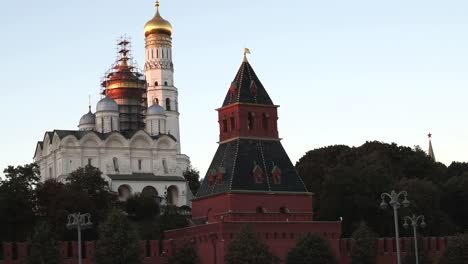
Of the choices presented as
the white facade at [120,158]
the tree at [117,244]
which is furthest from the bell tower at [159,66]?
the tree at [117,244]

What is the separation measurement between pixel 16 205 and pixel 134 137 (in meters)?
38.0

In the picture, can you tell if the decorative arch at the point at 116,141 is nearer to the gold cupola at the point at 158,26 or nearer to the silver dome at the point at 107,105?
the silver dome at the point at 107,105

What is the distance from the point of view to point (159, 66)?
126250 mm

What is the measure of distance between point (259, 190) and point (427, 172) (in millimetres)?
36676

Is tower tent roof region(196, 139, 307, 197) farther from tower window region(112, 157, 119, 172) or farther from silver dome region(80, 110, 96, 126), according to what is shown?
silver dome region(80, 110, 96, 126)

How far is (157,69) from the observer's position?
126188mm

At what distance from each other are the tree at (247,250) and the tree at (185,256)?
351 cm

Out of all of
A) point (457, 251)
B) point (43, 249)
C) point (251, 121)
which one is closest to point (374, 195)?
point (457, 251)

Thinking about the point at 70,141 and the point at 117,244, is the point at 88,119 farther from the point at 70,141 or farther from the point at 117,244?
the point at 117,244

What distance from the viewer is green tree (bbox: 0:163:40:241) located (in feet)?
246

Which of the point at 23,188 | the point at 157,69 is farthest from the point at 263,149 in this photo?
the point at 157,69

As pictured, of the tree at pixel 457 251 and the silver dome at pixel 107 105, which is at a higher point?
the silver dome at pixel 107 105

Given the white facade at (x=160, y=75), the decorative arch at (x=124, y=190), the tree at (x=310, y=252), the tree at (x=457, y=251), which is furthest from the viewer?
the white facade at (x=160, y=75)

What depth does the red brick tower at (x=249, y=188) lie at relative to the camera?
6631 cm
